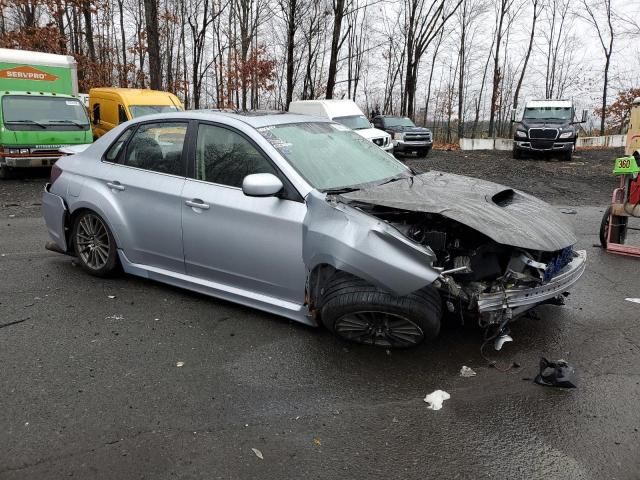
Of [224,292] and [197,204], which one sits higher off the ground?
[197,204]

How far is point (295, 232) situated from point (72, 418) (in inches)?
71.2

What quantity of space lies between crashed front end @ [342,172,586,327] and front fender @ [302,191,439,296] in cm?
11

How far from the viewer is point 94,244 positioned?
206 inches

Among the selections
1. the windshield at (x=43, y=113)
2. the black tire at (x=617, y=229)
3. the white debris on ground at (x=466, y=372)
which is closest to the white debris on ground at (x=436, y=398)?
the white debris on ground at (x=466, y=372)

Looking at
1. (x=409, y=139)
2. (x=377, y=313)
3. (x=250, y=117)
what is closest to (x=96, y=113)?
(x=409, y=139)

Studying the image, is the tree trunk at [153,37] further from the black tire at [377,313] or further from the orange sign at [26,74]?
the black tire at [377,313]

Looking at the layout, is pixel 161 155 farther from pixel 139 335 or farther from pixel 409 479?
pixel 409 479

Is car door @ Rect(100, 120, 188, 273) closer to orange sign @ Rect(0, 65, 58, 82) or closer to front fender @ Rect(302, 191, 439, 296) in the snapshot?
front fender @ Rect(302, 191, 439, 296)

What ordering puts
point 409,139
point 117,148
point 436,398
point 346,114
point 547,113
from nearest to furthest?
1. point 436,398
2. point 117,148
3. point 346,114
4. point 547,113
5. point 409,139

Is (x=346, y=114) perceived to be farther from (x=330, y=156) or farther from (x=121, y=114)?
(x=330, y=156)

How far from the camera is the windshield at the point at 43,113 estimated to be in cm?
1277

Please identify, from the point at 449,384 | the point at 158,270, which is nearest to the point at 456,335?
the point at 449,384

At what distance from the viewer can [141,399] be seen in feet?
10.6

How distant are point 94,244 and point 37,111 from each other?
981 cm
